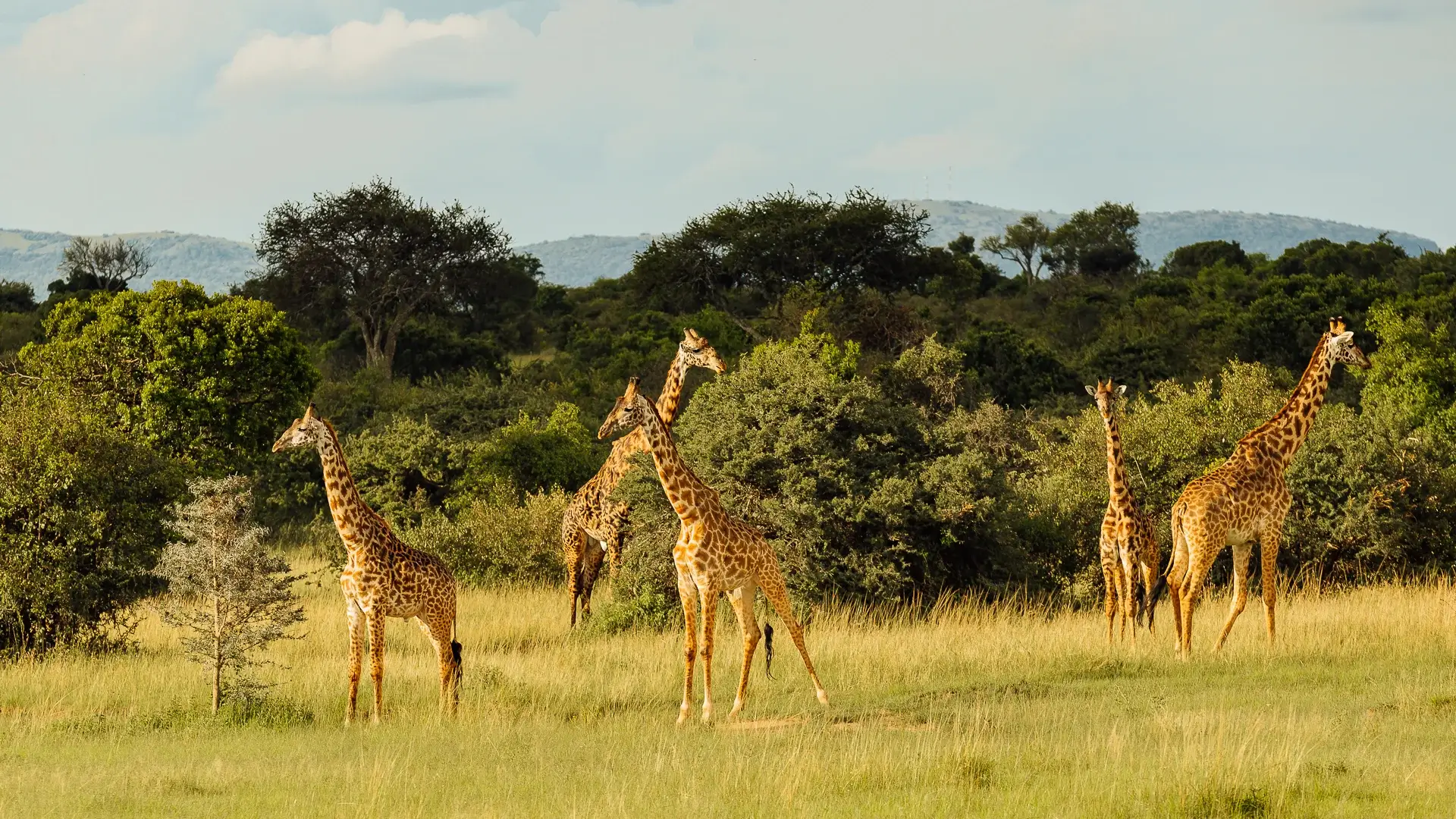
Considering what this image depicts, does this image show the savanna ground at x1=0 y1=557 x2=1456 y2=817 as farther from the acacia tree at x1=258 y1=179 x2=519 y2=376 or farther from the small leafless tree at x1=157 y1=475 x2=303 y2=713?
the acacia tree at x1=258 y1=179 x2=519 y2=376

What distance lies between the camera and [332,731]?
1184cm

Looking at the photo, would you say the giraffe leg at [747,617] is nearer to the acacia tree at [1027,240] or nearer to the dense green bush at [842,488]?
the dense green bush at [842,488]

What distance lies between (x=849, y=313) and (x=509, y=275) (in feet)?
50.3

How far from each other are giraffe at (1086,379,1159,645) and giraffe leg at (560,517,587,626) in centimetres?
640

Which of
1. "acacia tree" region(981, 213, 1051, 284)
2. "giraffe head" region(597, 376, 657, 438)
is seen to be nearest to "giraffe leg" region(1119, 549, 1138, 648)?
"giraffe head" region(597, 376, 657, 438)

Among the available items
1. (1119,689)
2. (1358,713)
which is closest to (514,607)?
(1119,689)

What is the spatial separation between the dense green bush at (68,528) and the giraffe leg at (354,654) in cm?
488

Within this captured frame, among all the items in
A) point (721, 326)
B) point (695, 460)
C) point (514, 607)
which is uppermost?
point (721, 326)

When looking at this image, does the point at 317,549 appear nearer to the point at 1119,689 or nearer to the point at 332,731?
the point at 332,731

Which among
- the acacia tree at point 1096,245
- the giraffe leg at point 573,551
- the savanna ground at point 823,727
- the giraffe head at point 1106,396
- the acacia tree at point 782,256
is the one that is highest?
the acacia tree at point 1096,245

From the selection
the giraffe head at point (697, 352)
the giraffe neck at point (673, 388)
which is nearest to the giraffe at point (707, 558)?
the giraffe head at point (697, 352)

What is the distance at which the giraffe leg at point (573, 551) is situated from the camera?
1866 cm

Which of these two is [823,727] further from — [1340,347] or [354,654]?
[1340,347]

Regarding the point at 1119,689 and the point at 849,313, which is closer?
the point at 1119,689
